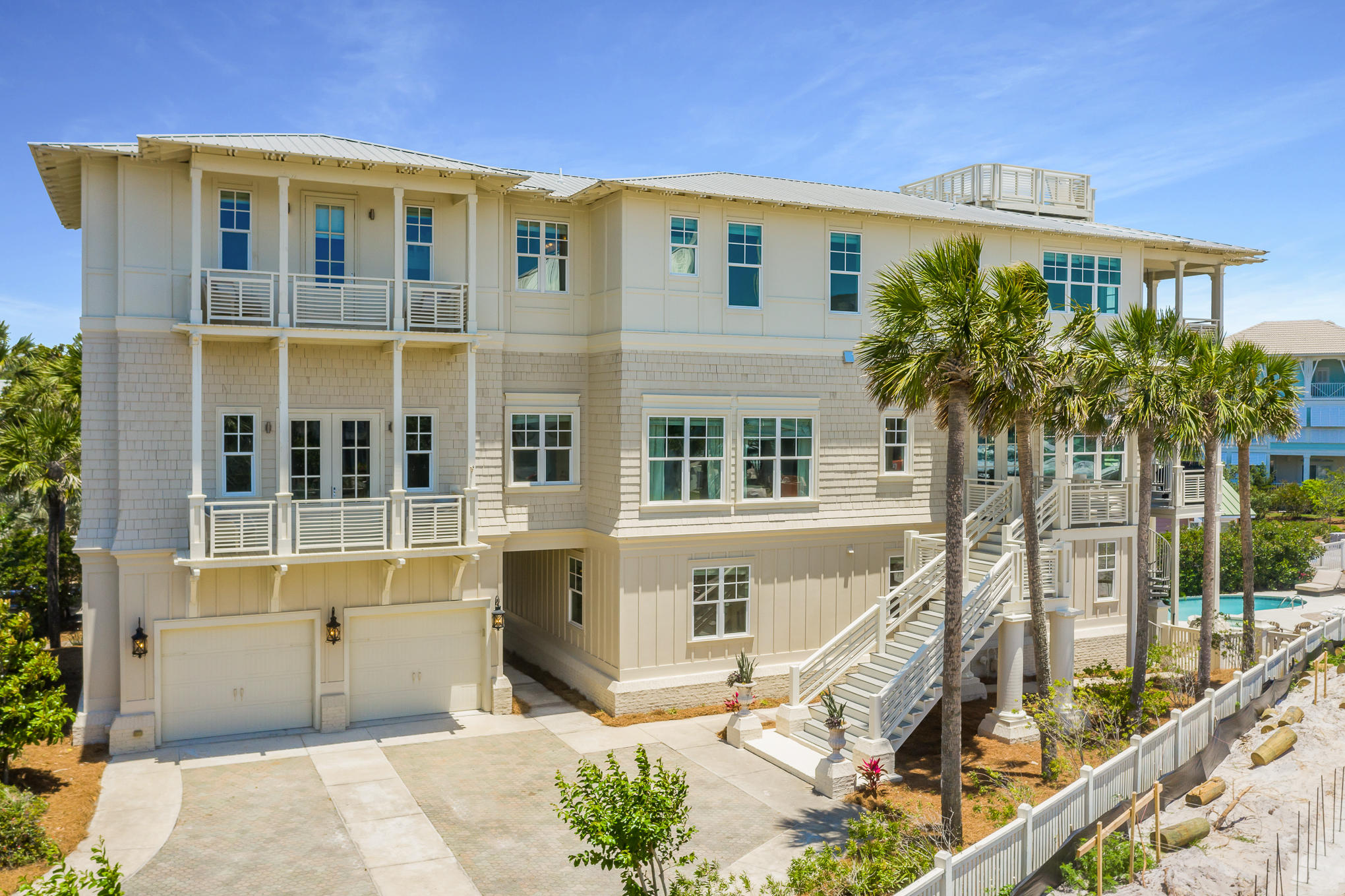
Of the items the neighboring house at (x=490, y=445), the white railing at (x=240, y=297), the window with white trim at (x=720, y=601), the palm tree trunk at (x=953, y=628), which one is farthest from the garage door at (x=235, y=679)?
the palm tree trunk at (x=953, y=628)

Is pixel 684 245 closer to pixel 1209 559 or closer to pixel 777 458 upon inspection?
pixel 777 458

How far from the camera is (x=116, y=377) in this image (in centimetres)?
1803

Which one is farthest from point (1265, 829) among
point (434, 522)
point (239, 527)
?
point (239, 527)

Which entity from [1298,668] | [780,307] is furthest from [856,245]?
[1298,668]

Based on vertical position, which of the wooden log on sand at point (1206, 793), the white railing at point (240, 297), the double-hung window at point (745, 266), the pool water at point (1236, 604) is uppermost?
the double-hung window at point (745, 266)

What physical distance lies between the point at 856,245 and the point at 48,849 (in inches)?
733

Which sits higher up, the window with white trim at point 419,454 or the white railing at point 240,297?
the white railing at point 240,297

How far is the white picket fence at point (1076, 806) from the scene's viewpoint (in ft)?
35.7

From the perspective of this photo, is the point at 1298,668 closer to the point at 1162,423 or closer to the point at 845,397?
the point at 1162,423

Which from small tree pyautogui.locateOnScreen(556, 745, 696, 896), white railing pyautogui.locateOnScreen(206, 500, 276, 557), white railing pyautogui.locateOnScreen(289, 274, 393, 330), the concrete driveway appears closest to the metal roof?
white railing pyautogui.locateOnScreen(289, 274, 393, 330)

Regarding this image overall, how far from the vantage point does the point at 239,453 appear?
732 inches

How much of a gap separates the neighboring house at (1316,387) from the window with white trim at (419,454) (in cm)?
4901

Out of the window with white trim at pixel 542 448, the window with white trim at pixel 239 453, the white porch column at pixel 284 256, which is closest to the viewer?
the white porch column at pixel 284 256

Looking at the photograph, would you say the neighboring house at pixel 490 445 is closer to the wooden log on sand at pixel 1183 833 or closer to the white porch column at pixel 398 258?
the white porch column at pixel 398 258
